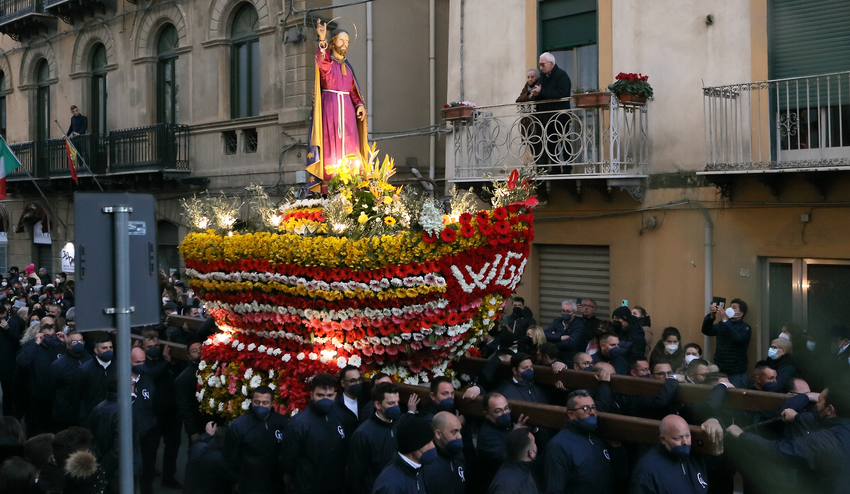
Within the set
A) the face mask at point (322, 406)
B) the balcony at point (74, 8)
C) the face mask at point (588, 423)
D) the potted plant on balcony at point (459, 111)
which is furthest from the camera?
the balcony at point (74, 8)

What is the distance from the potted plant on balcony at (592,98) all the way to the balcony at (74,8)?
45.7 ft

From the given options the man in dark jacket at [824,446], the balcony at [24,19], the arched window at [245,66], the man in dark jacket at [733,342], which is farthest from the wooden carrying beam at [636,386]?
the balcony at [24,19]

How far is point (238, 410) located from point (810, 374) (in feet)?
17.7

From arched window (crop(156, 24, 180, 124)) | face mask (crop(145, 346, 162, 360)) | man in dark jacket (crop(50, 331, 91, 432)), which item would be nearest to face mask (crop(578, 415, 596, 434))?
face mask (crop(145, 346, 162, 360))

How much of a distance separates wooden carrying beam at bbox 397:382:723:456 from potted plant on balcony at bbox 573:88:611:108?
19.5 feet

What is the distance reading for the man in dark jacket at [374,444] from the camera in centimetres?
612

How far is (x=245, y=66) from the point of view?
17844mm

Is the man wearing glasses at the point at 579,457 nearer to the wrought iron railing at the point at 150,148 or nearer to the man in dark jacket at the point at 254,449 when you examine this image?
the man in dark jacket at the point at 254,449

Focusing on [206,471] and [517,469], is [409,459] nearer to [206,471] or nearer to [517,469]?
[517,469]

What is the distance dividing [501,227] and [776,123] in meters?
5.28

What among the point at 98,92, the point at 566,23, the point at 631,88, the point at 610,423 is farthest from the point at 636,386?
the point at 98,92

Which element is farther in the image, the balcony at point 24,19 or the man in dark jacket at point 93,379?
the balcony at point 24,19

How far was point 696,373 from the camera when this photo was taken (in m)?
7.27

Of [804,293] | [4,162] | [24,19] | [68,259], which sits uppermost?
[24,19]
